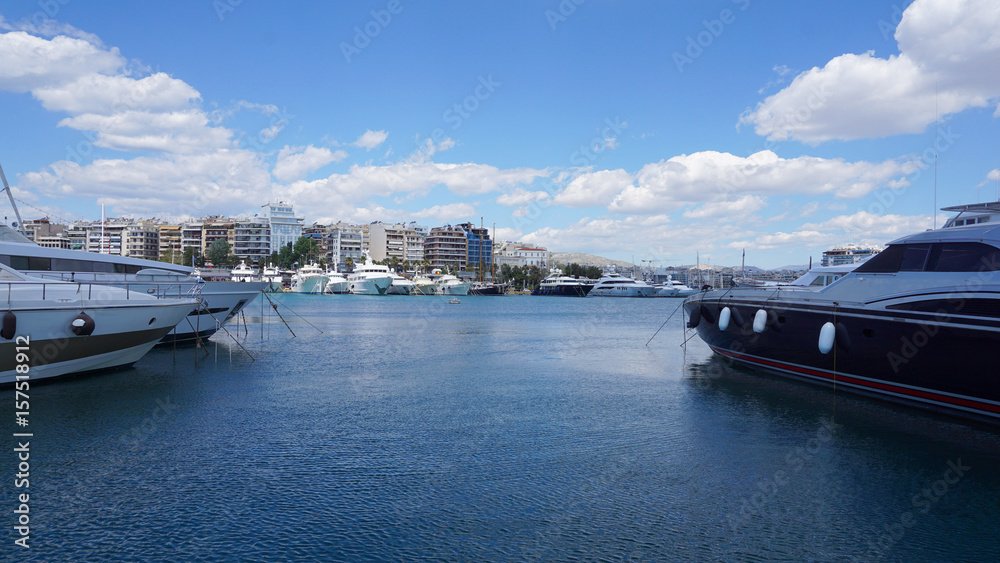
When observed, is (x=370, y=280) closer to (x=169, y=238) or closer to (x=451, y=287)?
(x=451, y=287)

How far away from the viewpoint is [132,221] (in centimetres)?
16700

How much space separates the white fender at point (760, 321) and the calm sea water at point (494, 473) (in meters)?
1.73

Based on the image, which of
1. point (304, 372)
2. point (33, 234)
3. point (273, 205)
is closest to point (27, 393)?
point (304, 372)

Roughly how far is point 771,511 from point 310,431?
845cm

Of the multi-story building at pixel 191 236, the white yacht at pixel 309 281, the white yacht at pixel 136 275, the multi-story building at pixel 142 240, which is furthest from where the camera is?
the multi-story building at pixel 191 236

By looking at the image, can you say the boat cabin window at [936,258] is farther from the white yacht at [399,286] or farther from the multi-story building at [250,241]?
the multi-story building at [250,241]

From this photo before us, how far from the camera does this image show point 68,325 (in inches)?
606

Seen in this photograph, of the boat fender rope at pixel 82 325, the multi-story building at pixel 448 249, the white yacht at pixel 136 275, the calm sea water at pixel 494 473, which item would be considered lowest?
the calm sea water at pixel 494 473

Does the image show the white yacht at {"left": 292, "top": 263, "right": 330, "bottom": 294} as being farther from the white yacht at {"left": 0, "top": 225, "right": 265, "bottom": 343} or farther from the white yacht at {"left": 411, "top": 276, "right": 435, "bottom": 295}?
the white yacht at {"left": 0, "top": 225, "right": 265, "bottom": 343}

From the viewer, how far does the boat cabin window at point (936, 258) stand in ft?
41.3

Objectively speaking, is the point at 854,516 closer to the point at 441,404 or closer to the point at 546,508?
the point at 546,508

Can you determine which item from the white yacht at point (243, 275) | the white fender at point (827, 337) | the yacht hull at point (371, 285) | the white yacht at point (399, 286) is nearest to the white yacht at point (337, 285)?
the yacht hull at point (371, 285)

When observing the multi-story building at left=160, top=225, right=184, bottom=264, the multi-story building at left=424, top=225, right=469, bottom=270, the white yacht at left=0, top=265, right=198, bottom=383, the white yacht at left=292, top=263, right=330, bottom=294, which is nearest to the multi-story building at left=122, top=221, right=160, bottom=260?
the multi-story building at left=160, top=225, right=184, bottom=264

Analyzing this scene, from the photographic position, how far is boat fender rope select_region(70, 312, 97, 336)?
607 inches
